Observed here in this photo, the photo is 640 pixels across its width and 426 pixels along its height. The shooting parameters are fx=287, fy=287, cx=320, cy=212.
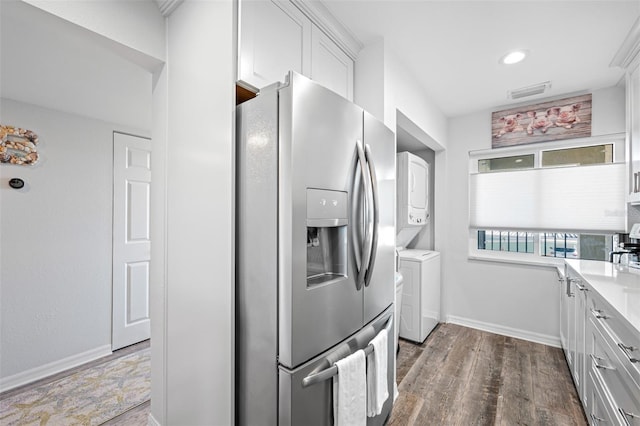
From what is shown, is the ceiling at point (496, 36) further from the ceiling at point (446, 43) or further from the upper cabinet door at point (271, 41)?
the upper cabinet door at point (271, 41)

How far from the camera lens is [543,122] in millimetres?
2943

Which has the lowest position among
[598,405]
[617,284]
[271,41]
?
[598,405]

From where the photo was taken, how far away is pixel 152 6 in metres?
1.47

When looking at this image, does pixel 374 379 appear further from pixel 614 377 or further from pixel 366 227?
pixel 614 377

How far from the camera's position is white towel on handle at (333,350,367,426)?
3.83 ft

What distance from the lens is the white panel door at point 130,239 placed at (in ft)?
9.67

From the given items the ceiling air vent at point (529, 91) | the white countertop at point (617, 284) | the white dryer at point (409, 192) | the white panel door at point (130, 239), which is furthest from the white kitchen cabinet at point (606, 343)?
the white panel door at point (130, 239)

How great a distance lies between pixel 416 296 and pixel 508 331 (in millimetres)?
1179

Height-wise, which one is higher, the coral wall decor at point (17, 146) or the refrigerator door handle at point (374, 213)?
the coral wall decor at point (17, 146)

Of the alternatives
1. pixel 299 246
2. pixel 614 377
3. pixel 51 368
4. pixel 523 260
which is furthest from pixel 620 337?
pixel 51 368

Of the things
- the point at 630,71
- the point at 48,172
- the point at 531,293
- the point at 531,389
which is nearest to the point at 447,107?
the point at 630,71

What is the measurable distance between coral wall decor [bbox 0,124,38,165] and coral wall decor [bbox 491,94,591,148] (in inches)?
174

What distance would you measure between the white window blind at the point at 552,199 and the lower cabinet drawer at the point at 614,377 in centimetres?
159

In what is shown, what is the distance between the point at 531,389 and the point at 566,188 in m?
1.94
